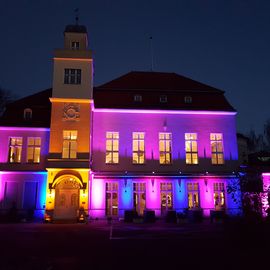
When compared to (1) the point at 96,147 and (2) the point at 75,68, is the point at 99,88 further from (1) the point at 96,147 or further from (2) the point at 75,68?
(1) the point at 96,147

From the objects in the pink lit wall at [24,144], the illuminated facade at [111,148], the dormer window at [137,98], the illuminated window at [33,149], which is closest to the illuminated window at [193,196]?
the illuminated facade at [111,148]

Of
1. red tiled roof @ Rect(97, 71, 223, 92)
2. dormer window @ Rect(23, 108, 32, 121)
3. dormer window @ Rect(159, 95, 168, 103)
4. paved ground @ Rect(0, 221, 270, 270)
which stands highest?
red tiled roof @ Rect(97, 71, 223, 92)

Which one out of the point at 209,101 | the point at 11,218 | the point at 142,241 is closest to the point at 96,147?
the point at 11,218

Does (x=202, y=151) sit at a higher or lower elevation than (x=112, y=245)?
higher

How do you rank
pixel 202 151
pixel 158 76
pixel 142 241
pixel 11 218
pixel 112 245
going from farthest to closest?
pixel 158 76, pixel 202 151, pixel 11 218, pixel 142 241, pixel 112 245

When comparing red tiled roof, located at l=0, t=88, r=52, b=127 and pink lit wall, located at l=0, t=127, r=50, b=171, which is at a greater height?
red tiled roof, located at l=0, t=88, r=52, b=127

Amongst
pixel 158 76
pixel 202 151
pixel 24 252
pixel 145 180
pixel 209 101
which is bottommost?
pixel 24 252

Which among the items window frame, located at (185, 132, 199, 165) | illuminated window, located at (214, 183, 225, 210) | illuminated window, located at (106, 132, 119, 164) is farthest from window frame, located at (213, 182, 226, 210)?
illuminated window, located at (106, 132, 119, 164)

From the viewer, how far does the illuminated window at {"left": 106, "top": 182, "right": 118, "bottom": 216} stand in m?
24.6

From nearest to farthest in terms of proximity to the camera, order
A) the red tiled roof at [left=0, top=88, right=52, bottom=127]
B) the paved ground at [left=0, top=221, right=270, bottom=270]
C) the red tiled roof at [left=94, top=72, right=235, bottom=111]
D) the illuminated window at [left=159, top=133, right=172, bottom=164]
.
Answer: the paved ground at [left=0, top=221, right=270, bottom=270] → the red tiled roof at [left=0, top=88, right=52, bottom=127] → the illuminated window at [left=159, top=133, right=172, bottom=164] → the red tiled roof at [left=94, top=72, right=235, bottom=111]

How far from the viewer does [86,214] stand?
22172 mm

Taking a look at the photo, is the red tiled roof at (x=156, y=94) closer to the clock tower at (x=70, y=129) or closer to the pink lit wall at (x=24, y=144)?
the clock tower at (x=70, y=129)

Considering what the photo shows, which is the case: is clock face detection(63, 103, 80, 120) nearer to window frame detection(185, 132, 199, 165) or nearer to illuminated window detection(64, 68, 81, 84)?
illuminated window detection(64, 68, 81, 84)

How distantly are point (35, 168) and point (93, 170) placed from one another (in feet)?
13.5
